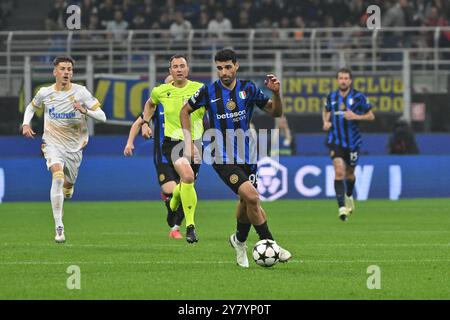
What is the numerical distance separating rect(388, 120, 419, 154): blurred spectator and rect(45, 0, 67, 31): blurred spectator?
8943mm

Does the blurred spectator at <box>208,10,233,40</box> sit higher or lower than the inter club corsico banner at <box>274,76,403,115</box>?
higher

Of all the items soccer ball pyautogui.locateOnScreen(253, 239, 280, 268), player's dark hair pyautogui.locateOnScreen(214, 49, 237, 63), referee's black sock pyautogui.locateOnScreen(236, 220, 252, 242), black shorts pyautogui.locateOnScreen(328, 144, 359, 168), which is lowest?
soccer ball pyautogui.locateOnScreen(253, 239, 280, 268)

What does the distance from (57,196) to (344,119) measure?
6816mm

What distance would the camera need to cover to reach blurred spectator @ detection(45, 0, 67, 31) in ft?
98.6

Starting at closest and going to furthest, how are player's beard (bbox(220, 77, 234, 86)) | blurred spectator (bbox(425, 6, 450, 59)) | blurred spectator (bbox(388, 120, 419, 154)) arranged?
1. player's beard (bbox(220, 77, 234, 86))
2. blurred spectator (bbox(388, 120, 419, 154))
3. blurred spectator (bbox(425, 6, 450, 59))

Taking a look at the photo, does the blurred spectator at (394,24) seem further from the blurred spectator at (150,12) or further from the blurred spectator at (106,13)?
the blurred spectator at (106,13)

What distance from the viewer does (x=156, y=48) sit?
30078 mm

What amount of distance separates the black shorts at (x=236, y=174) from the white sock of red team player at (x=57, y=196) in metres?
3.30

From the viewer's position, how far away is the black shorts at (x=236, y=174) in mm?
11500

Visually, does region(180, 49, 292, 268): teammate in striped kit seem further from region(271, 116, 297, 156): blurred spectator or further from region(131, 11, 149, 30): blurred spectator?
region(131, 11, 149, 30): blurred spectator

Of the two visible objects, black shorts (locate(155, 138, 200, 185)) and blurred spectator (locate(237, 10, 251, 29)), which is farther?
blurred spectator (locate(237, 10, 251, 29))

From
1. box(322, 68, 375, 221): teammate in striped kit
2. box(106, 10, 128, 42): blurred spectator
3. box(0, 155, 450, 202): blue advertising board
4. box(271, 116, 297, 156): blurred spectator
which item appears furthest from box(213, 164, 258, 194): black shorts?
box(106, 10, 128, 42): blurred spectator

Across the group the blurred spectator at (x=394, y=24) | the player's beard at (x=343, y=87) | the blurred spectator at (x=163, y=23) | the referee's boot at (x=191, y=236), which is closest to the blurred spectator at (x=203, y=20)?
the blurred spectator at (x=163, y=23)
